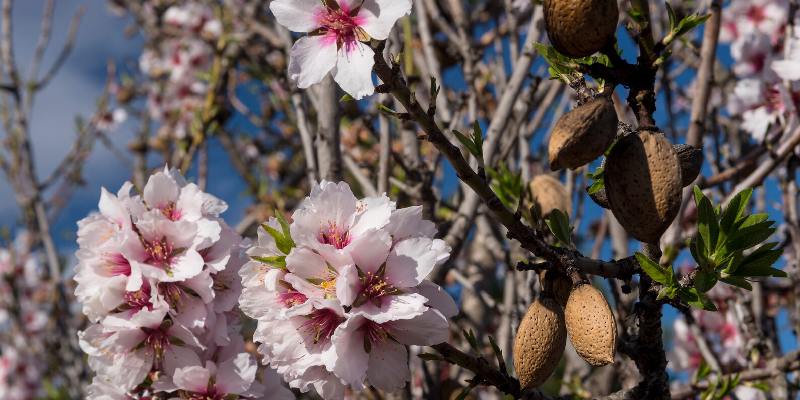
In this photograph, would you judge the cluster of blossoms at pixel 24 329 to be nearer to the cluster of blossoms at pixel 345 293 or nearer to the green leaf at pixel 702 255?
the cluster of blossoms at pixel 345 293

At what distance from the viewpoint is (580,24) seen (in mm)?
889

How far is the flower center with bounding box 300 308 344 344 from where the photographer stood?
109 centimetres

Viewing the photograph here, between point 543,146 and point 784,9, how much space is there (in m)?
1.12

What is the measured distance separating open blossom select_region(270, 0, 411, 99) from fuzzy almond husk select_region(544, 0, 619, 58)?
0.75 feet

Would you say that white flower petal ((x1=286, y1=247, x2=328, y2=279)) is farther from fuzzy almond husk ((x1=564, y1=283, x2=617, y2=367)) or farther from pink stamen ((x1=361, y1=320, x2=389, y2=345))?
fuzzy almond husk ((x1=564, y1=283, x2=617, y2=367))

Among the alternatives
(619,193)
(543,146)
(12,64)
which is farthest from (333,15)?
(12,64)

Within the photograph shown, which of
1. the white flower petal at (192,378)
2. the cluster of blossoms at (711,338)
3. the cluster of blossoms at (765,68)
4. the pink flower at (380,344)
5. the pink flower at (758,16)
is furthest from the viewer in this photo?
the cluster of blossoms at (711,338)

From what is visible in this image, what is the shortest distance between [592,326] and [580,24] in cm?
42

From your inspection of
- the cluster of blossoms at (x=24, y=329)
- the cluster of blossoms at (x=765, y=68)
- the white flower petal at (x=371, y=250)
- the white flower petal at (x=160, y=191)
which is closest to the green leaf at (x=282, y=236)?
the white flower petal at (x=371, y=250)

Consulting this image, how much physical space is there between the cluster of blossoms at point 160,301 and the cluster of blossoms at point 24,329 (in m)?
4.33

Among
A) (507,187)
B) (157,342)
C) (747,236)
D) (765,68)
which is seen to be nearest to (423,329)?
(747,236)

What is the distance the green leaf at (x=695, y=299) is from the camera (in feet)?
3.07

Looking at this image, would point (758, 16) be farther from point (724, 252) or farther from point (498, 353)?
point (498, 353)

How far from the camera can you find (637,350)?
1.13 meters
